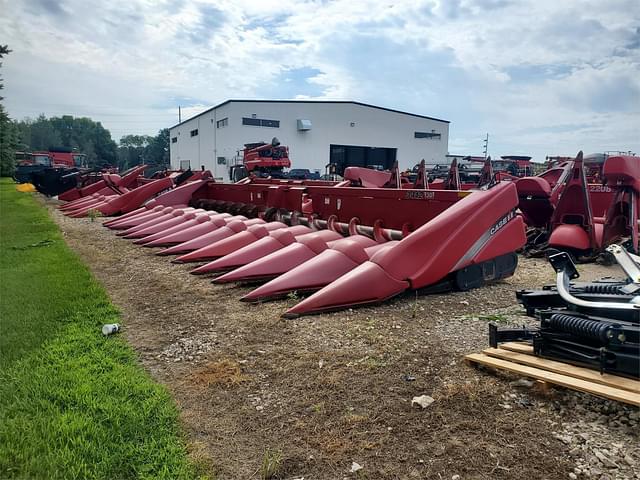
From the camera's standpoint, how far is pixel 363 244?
4910 millimetres

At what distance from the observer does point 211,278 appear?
538 cm

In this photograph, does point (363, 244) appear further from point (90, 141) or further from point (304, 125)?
point (90, 141)

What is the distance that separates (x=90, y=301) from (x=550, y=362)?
3.91 metres

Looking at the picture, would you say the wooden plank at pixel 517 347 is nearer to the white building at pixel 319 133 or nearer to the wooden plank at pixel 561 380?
the wooden plank at pixel 561 380

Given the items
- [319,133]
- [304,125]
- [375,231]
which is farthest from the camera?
[319,133]

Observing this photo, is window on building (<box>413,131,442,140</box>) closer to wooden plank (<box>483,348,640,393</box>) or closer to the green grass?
the green grass

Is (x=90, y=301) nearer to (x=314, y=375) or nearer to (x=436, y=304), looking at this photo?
(x=314, y=375)

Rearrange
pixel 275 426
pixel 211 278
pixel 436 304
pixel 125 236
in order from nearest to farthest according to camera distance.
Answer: pixel 275 426 → pixel 436 304 → pixel 211 278 → pixel 125 236

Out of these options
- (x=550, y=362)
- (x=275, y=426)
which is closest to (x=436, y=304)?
(x=550, y=362)

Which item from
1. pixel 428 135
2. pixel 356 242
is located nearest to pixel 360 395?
pixel 356 242

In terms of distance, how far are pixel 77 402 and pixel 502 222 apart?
13.2 ft

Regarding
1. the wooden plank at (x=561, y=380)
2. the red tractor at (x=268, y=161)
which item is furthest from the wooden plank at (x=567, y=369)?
the red tractor at (x=268, y=161)

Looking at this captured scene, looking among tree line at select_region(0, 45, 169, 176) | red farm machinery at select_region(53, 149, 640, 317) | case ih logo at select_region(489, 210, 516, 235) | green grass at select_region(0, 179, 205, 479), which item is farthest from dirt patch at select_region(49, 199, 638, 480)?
tree line at select_region(0, 45, 169, 176)

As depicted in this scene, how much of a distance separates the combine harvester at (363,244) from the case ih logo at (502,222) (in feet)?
0.04
